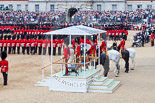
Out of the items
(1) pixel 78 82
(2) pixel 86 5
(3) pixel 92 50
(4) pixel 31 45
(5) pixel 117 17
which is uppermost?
(2) pixel 86 5

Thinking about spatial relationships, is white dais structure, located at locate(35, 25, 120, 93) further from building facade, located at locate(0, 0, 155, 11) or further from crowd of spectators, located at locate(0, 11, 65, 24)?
building facade, located at locate(0, 0, 155, 11)

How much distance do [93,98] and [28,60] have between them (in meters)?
10.1

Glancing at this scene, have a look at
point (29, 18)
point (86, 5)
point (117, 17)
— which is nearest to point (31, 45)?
point (117, 17)

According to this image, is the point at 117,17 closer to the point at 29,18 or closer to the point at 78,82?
the point at 29,18

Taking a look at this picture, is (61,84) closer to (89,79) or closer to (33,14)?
(89,79)

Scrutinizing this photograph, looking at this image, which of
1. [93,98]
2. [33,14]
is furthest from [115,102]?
[33,14]

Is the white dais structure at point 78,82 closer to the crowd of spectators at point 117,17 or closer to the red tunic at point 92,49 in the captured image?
the red tunic at point 92,49

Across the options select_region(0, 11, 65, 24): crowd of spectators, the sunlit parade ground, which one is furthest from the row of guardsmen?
select_region(0, 11, 65, 24): crowd of spectators

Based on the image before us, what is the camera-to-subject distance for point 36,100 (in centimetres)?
1606

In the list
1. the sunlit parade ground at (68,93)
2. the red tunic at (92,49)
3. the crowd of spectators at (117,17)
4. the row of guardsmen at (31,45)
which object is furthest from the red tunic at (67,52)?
the crowd of spectators at (117,17)

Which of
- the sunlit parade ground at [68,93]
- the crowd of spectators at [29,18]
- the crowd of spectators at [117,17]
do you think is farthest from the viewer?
the crowd of spectators at [29,18]

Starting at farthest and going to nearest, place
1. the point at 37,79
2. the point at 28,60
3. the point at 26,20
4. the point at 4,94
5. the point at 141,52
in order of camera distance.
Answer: the point at 26,20
the point at 141,52
the point at 28,60
the point at 37,79
the point at 4,94

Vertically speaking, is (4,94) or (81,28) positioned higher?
(81,28)

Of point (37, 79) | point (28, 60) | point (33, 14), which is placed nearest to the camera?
point (37, 79)
